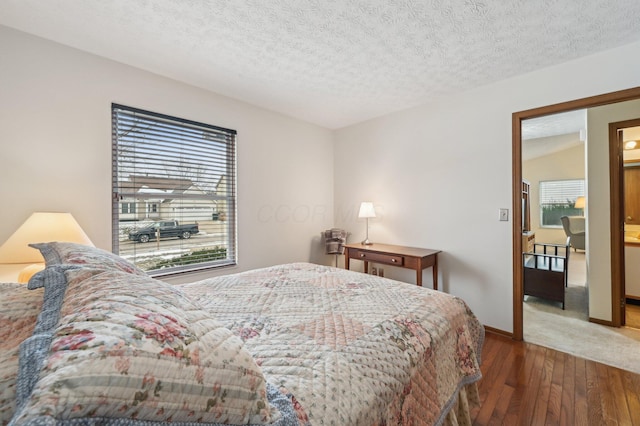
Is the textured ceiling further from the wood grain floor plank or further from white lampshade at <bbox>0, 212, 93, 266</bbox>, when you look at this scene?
the wood grain floor plank

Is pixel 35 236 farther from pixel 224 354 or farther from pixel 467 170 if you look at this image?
pixel 467 170

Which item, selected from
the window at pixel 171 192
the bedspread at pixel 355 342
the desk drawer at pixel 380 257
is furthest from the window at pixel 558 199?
the window at pixel 171 192

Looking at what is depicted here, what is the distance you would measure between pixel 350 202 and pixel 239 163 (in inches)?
67.0

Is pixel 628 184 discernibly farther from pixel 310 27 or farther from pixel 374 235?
pixel 310 27

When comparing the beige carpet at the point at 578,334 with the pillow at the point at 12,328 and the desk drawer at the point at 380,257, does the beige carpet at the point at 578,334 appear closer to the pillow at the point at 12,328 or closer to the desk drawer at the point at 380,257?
the desk drawer at the point at 380,257

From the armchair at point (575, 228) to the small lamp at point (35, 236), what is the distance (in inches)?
305

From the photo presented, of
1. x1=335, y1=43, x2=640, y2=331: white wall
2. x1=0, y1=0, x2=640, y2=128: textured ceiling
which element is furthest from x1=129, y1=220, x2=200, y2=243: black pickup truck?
x1=335, y1=43, x2=640, y2=331: white wall

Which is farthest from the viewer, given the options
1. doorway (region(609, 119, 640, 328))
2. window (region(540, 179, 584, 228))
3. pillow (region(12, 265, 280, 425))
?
window (region(540, 179, 584, 228))

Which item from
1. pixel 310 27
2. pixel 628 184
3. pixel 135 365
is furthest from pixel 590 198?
pixel 135 365

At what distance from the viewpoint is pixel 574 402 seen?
68.1 inches

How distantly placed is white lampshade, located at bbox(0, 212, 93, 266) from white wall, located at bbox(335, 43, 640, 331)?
10.1ft

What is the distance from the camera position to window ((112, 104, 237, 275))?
234cm

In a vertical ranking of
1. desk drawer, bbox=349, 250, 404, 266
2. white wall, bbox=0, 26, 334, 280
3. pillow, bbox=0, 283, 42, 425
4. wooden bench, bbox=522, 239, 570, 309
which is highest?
white wall, bbox=0, 26, 334, 280

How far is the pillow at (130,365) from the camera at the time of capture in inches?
15.5
